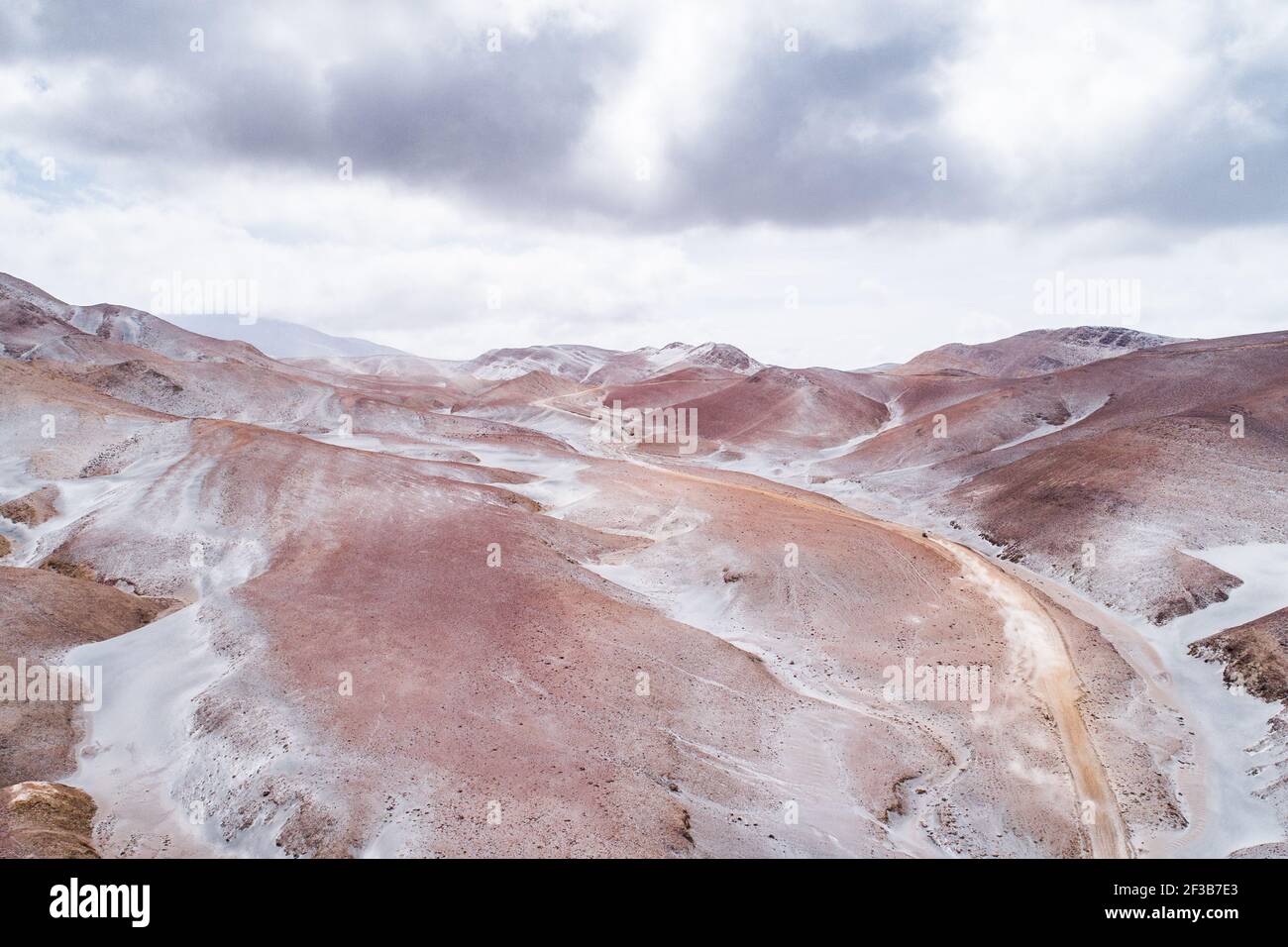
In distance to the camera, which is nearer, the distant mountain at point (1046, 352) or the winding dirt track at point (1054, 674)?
the winding dirt track at point (1054, 674)

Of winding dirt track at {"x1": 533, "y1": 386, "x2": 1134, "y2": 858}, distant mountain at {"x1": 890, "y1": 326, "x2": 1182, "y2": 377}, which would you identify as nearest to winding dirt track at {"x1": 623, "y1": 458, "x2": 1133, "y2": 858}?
winding dirt track at {"x1": 533, "y1": 386, "x2": 1134, "y2": 858}

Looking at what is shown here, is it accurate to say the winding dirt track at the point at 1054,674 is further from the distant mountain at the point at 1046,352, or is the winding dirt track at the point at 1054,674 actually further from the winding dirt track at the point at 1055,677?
the distant mountain at the point at 1046,352

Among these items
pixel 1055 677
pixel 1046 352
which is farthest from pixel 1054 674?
pixel 1046 352

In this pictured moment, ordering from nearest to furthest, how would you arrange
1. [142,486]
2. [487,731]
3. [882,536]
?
[487,731], [142,486], [882,536]

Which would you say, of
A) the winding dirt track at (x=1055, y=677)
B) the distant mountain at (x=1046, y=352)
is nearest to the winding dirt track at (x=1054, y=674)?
the winding dirt track at (x=1055, y=677)

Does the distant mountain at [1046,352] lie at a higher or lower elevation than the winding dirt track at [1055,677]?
higher

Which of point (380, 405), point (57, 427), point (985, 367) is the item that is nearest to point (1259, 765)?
point (57, 427)

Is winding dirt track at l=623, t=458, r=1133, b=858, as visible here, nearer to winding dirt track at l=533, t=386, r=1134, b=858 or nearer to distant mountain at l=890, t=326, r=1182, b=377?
winding dirt track at l=533, t=386, r=1134, b=858

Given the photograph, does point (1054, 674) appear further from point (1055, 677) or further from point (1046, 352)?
point (1046, 352)

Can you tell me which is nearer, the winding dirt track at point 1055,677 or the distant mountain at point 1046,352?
the winding dirt track at point 1055,677

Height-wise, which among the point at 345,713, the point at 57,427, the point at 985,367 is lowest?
the point at 345,713
